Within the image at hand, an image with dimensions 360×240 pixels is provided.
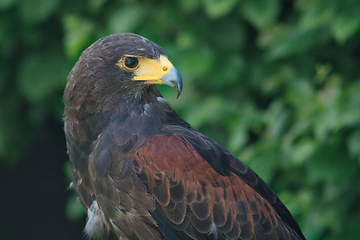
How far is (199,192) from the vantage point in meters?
2.33

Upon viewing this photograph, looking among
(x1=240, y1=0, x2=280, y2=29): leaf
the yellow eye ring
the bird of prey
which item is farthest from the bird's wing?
(x1=240, y1=0, x2=280, y2=29): leaf

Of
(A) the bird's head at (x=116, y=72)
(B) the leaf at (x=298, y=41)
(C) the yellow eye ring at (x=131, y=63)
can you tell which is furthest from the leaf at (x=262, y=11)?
(C) the yellow eye ring at (x=131, y=63)

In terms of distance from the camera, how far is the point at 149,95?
8.46ft

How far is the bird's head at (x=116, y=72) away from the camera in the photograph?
7.79 feet

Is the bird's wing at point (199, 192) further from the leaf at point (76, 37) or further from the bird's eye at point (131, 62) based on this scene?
the leaf at point (76, 37)

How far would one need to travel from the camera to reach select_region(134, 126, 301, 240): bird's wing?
2279mm

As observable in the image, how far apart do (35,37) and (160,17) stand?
143 centimetres

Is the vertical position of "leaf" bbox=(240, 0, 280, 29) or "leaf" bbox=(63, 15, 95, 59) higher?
"leaf" bbox=(240, 0, 280, 29)

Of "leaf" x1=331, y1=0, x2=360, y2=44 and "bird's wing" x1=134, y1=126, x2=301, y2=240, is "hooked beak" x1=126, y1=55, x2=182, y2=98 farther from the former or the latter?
"leaf" x1=331, y1=0, x2=360, y2=44

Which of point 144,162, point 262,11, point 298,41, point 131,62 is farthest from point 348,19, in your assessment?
point 144,162

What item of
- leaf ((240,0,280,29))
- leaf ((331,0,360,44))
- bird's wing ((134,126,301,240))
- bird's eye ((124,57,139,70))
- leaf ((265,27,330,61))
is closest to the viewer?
bird's wing ((134,126,301,240))

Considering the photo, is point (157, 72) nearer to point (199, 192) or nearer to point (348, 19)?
point (199, 192)

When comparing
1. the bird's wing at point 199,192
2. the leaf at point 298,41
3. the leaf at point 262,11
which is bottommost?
the bird's wing at point 199,192

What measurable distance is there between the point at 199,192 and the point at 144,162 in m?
0.35
